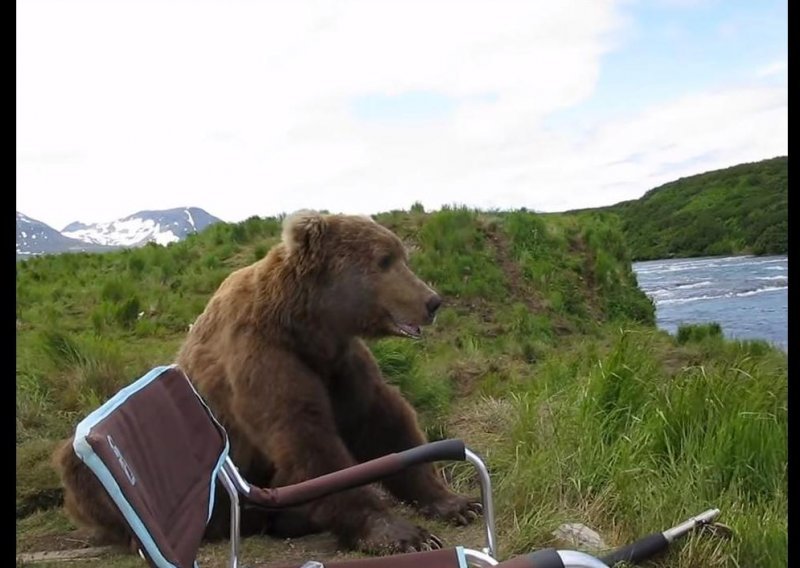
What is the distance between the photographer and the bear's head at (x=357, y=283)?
11.7ft

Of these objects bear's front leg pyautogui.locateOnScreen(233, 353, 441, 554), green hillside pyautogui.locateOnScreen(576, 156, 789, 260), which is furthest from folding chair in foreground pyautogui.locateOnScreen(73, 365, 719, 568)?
green hillside pyautogui.locateOnScreen(576, 156, 789, 260)

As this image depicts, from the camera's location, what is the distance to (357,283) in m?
3.58

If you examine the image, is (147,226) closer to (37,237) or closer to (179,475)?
(37,237)

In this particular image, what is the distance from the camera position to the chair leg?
7.88ft

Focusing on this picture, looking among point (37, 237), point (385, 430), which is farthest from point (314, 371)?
point (37, 237)

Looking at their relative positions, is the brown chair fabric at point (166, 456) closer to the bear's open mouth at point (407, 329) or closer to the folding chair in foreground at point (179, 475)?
the folding chair in foreground at point (179, 475)

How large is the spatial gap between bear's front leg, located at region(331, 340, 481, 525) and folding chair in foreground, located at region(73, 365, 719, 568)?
4.09 ft

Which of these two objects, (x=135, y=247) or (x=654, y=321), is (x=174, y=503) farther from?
(x=135, y=247)

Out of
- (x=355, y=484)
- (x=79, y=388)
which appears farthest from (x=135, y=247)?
(x=355, y=484)

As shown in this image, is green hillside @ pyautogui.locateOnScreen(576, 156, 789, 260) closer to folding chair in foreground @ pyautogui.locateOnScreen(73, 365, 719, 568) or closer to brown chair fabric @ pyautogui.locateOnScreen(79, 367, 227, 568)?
folding chair in foreground @ pyautogui.locateOnScreen(73, 365, 719, 568)

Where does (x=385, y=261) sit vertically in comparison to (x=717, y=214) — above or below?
below

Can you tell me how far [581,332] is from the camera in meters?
7.14

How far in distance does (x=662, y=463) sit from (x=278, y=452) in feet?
5.58

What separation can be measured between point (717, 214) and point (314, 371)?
2251 mm
